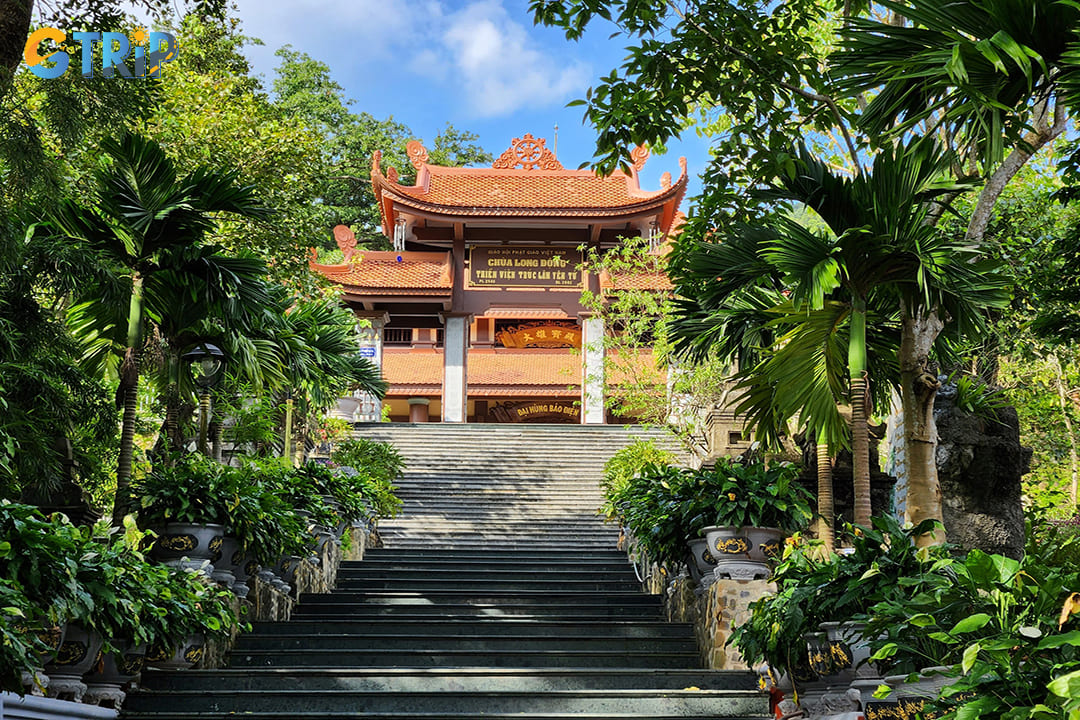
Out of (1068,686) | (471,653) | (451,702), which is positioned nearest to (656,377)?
(471,653)

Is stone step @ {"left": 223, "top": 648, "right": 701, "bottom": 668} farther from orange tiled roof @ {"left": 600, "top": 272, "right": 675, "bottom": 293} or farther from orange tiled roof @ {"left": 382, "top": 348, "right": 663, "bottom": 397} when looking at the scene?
orange tiled roof @ {"left": 382, "top": 348, "right": 663, "bottom": 397}

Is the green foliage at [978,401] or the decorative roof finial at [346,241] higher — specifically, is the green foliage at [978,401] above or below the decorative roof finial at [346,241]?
below

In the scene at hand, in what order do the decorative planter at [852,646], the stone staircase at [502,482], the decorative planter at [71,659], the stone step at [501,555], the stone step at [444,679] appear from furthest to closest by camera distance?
the stone staircase at [502,482], the stone step at [501,555], the stone step at [444,679], the decorative planter at [71,659], the decorative planter at [852,646]

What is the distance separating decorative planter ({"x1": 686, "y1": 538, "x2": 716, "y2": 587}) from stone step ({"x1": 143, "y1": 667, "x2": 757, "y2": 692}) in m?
0.82

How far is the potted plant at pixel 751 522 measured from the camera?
21.3 feet

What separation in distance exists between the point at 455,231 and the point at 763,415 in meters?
16.6

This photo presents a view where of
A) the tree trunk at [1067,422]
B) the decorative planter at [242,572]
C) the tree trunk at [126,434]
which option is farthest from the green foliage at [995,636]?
the tree trunk at [1067,422]

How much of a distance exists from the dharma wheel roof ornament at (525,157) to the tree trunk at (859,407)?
18.6 metres

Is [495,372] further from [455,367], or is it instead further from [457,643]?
[457,643]

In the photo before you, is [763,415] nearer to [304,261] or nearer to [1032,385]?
[304,261]

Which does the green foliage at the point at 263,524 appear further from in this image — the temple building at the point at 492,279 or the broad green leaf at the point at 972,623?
the temple building at the point at 492,279

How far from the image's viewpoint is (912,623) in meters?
3.54

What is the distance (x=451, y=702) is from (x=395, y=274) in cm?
1716

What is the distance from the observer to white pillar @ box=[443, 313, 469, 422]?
856 inches
